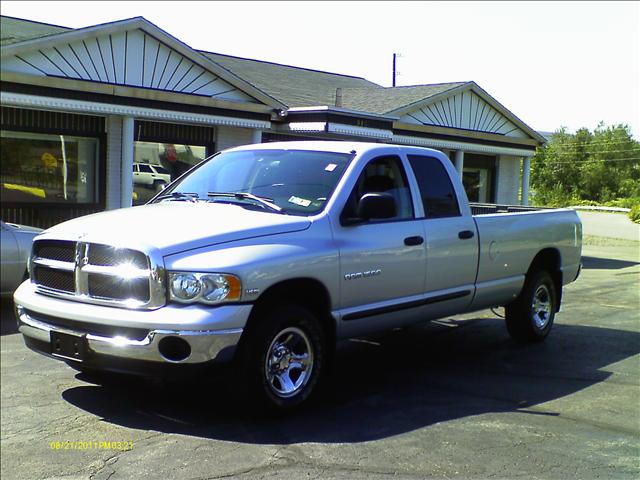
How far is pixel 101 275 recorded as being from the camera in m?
4.62

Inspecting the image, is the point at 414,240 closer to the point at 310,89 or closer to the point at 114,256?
the point at 114,256

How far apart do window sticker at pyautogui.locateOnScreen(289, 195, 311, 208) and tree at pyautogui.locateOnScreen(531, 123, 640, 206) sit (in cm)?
659

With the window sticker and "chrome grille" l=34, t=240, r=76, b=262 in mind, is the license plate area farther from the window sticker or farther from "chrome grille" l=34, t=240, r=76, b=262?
the window sticker

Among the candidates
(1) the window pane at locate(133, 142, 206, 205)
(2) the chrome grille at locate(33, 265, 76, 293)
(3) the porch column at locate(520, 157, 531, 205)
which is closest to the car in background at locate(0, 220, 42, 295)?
(2) the chrome grille at locate(33, 265, 76, 293)

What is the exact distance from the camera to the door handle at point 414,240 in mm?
5844

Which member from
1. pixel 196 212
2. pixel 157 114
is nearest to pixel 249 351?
pixel 196 212

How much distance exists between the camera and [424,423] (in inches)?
195

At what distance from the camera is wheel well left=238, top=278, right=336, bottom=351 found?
15.7ft

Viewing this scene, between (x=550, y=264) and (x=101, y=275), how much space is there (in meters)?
5.34

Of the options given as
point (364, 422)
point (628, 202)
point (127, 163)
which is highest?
point (127, 163)

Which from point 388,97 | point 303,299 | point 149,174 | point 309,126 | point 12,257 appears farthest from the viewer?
point 388,97

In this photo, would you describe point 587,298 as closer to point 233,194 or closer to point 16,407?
point 233,194
